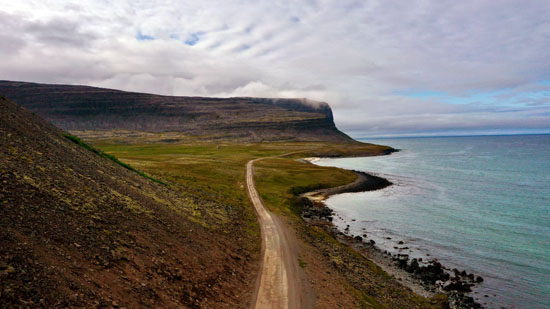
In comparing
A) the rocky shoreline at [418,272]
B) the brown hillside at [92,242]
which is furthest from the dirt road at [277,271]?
the rocky shoreline at [418,272]

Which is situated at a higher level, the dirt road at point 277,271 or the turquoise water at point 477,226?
the dirt road at point 277,271

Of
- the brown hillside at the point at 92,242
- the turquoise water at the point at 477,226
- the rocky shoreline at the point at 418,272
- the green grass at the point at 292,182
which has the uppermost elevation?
the brown hillside at the point at 92,242

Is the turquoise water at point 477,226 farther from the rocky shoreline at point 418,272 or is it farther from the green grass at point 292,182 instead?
the green grass at point 292,182

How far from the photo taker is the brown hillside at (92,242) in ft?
41.3

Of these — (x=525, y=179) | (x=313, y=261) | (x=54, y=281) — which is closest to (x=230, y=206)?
(x=313, y=261)

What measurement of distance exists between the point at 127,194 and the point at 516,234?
57.1m

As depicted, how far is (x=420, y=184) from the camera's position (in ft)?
311

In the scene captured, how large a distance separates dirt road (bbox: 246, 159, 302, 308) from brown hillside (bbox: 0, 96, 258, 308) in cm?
126

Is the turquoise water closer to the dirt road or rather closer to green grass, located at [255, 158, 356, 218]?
green grass, located at [255, 158, 356, 218]

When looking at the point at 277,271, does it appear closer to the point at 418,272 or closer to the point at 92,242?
the point at 92,242

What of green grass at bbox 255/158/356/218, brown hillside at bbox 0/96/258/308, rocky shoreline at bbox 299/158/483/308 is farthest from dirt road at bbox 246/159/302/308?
green grass at bbox 255/158/356/218

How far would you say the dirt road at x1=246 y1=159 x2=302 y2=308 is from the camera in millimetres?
20531

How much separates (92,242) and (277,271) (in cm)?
1434

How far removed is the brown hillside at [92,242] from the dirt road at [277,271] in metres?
1.26
